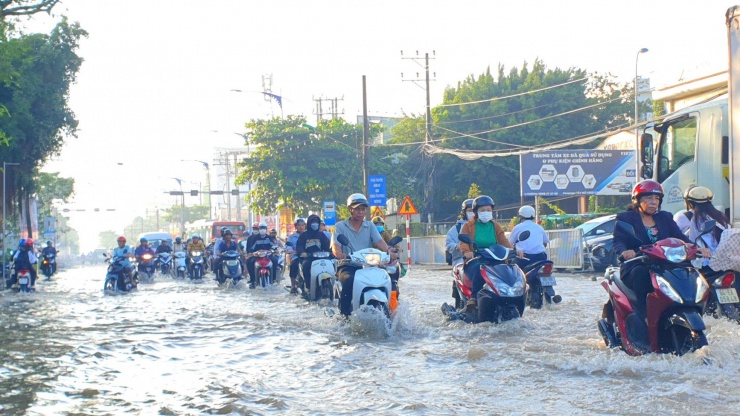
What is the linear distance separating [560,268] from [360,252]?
51.2 feet

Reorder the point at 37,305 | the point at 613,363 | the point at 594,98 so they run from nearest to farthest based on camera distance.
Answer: the point at 613,363 → the point at 37,305 → the point at 594,98

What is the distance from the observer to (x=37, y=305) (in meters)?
16.6

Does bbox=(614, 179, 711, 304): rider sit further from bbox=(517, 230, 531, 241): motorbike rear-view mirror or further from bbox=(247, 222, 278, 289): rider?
bbox=(247, 222, 278, 289): rider

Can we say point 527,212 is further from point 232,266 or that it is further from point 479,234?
point 232,266

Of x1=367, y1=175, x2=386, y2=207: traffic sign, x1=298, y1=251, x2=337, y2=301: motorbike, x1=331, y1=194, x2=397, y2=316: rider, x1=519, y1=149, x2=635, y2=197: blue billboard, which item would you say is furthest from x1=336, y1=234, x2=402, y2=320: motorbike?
x1=519, y1=149, x2=635, y2=197: blue billboard

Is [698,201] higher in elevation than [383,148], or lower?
lower

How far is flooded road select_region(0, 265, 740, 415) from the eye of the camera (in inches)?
226

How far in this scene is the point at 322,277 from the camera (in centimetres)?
1288

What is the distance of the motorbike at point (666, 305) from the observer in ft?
19.7

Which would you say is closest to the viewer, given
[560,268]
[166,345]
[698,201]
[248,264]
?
[698,201]

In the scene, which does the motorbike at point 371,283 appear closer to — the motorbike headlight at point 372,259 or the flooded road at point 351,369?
the motorbike headlight at point 372,259

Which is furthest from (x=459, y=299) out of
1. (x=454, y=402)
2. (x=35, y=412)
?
(x=35, y=412)

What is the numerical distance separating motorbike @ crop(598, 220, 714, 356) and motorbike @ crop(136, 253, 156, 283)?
21.1m

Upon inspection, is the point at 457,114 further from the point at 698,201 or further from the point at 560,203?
the point at 698,201
